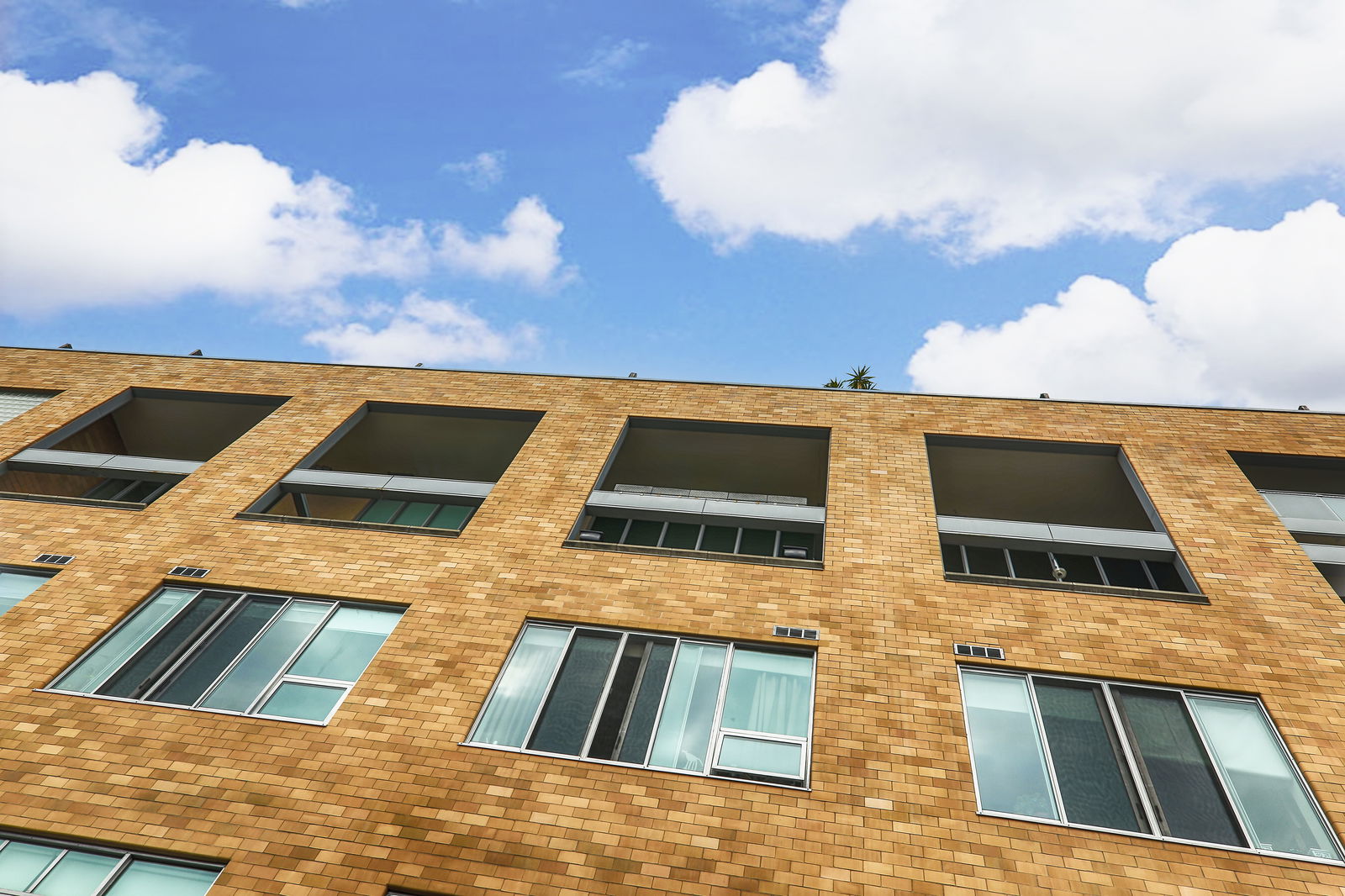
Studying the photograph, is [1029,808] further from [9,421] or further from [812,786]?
[9,421]

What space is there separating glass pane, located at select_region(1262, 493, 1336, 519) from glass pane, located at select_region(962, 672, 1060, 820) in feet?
23.4

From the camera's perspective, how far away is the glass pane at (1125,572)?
1201 centimetres

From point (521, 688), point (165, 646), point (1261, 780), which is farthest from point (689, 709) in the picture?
point (165, 646)

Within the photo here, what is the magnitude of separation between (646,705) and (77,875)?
21.2 ft

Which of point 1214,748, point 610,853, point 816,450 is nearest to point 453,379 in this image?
point 816,450

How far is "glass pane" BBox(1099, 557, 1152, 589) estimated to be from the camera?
39.4ft

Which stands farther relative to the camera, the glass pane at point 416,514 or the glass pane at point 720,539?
the glass pane at point 416,514

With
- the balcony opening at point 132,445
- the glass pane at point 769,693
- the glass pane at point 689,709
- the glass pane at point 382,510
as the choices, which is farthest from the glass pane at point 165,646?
the glass pane at point 769,693

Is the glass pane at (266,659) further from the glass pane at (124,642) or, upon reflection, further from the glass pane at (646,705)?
the glass pane at (646,705)

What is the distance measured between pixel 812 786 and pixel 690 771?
145cm

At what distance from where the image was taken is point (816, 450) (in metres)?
14.7

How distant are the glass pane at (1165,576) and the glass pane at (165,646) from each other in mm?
15887

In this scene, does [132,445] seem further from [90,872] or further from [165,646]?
[90,872]

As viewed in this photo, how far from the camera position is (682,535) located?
13.5m
